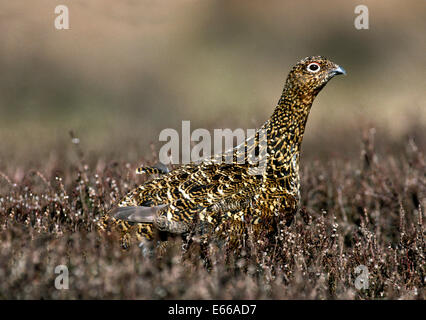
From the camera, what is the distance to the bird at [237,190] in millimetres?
3594

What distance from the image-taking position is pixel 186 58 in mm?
19453

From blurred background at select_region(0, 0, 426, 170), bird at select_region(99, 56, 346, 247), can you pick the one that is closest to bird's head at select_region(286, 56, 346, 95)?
bird at select_region(99, 56, 346, 247)

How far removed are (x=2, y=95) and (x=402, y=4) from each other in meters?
13.3

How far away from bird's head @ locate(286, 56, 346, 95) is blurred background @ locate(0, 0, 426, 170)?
779cm

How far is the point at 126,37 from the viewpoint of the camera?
19.0 metres

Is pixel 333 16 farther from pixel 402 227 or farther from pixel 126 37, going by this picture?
pixel 402 227

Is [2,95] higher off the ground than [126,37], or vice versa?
[126,37]

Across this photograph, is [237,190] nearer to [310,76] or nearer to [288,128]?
[288,128]

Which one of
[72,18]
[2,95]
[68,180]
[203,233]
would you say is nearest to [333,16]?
[72,18]

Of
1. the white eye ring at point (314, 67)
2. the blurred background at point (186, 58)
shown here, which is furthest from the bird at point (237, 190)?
the blurred background at point (186, 58)

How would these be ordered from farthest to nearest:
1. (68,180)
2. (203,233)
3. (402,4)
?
(402,4), (68,180), (203,233)

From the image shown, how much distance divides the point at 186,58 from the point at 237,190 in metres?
16.1

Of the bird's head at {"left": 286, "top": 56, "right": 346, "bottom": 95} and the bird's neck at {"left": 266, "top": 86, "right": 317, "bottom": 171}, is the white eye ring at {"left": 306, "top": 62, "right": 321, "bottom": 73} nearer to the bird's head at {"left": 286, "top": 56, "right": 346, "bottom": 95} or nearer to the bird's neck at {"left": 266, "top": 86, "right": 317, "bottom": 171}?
the bird's head at {"left": 286, "top": 56, "right": 346, "bottom": 95}

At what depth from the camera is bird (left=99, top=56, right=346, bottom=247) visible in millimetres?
3594
